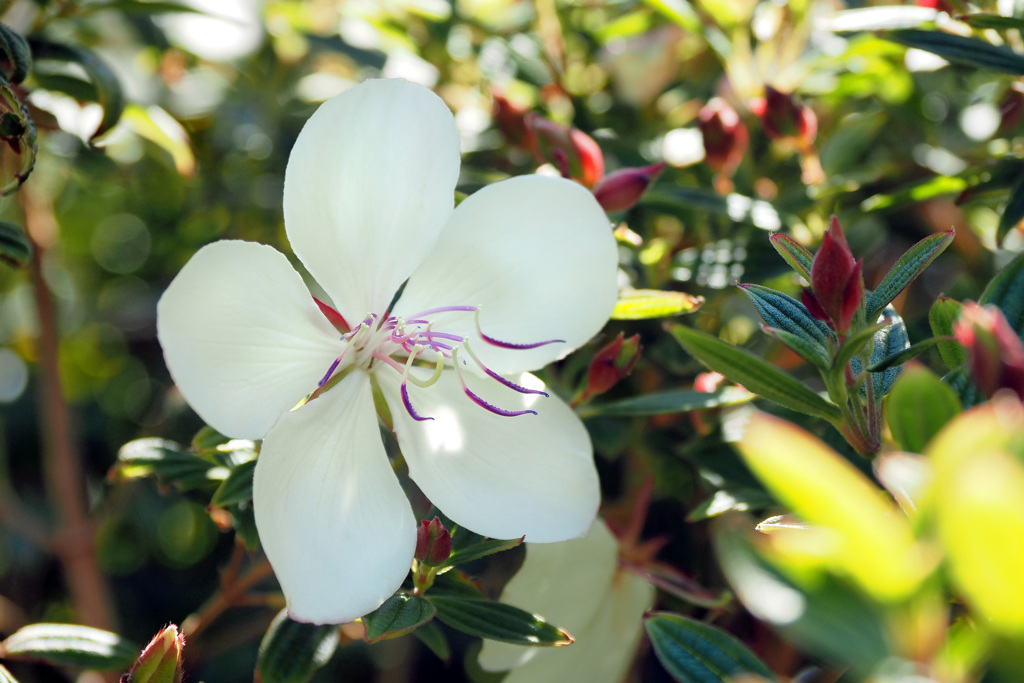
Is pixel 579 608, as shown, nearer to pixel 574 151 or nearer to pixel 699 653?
pixel 699 653

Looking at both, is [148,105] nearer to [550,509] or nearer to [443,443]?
[443,443]

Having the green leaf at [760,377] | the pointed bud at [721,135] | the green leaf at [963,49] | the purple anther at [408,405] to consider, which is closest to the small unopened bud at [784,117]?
the pointed bud at [721,135]

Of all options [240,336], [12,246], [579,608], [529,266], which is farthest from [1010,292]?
[12,246]

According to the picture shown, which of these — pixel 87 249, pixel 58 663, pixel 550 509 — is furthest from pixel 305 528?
pixel 87 249

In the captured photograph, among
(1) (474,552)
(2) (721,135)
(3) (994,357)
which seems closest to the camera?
(3) (994,357)

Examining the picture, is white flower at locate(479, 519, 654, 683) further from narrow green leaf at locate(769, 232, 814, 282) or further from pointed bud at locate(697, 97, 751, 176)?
pointed bud at locate(697, 97, 751, 176)

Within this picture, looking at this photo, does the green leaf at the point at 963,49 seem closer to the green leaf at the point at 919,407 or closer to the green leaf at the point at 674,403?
the green leaf at the point at 674,403

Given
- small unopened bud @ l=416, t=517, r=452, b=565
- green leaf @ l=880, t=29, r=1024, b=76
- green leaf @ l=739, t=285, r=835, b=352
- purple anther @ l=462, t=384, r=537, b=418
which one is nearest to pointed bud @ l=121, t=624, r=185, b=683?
small unopened bud @ l=416, t=517, r=452, b=565
